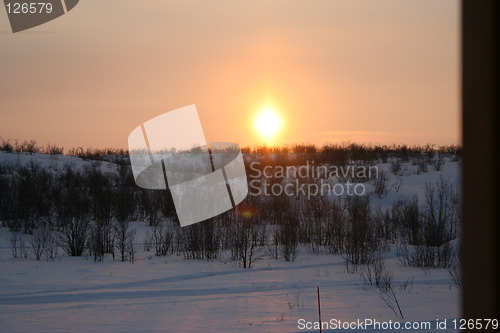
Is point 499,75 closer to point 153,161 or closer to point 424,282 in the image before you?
point 424,282

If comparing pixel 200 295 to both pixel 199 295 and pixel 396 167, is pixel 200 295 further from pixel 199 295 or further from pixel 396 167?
pixel 396 167

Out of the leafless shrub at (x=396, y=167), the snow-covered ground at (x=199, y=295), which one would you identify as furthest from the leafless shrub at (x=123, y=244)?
the leafless shrub at (x=396, y=167)

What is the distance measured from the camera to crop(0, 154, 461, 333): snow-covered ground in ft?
36.3

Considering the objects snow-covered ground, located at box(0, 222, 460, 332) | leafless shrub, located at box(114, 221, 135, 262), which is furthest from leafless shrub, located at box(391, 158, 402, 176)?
leafless shrub, located at box(114, 221, 135, 262)

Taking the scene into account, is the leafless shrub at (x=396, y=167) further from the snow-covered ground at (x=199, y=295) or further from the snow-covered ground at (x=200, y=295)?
the snow-covered ground at (x=199, y=295)

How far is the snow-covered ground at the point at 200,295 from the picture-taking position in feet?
36.3

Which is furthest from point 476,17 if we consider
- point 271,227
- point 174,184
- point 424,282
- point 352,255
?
point 174,184

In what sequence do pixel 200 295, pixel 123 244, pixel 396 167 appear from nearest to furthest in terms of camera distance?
pixel 200 295 → pixel 123 244 → pixel 396 167

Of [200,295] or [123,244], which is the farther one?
[123,244]

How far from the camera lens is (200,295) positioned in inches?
573

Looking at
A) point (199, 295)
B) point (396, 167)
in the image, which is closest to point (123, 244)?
point (199, 295)

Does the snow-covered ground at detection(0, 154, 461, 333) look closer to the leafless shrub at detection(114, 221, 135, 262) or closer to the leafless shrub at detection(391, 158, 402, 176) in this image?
the leafless shrub at detection(114, 221, 135, 262)

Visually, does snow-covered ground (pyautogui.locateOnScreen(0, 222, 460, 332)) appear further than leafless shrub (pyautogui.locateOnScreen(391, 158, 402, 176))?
No

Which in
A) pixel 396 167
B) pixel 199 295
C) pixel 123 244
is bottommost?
pixel 199 295
